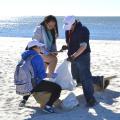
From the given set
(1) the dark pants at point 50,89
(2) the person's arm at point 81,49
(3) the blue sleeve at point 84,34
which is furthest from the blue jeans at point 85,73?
(1) the dark pants at point 50,89

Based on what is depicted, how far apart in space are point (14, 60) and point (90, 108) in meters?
6.66

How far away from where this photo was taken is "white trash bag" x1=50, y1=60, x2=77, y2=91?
8358 millimetres

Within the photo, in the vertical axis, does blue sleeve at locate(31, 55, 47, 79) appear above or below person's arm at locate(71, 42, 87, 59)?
below

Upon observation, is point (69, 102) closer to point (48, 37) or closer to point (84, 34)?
point (84, 34)

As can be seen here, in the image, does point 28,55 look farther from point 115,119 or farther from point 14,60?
point 14,60

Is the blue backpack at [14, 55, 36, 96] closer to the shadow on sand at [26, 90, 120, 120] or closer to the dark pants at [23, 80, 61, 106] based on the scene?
the dark pants at [23, 80, 61, 106]

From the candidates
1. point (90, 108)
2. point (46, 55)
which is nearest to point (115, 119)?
point (90, 108)

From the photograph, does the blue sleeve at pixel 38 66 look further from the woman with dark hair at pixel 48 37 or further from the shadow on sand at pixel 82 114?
the woman with dark hair at pixel 48 37

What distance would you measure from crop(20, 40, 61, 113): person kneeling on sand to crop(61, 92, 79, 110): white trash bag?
26 cm

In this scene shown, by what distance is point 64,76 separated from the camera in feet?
27.5

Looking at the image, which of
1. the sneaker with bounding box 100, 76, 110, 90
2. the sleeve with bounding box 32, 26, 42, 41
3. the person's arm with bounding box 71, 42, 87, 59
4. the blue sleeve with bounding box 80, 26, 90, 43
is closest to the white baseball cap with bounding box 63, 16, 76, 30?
the blue sleeve with bounding box 80, 26, 90, 43

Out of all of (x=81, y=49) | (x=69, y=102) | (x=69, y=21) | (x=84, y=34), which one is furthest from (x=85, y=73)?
(x=69, y=21)

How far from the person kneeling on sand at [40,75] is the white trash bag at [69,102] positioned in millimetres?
263

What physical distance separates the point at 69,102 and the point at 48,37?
1640 mm
